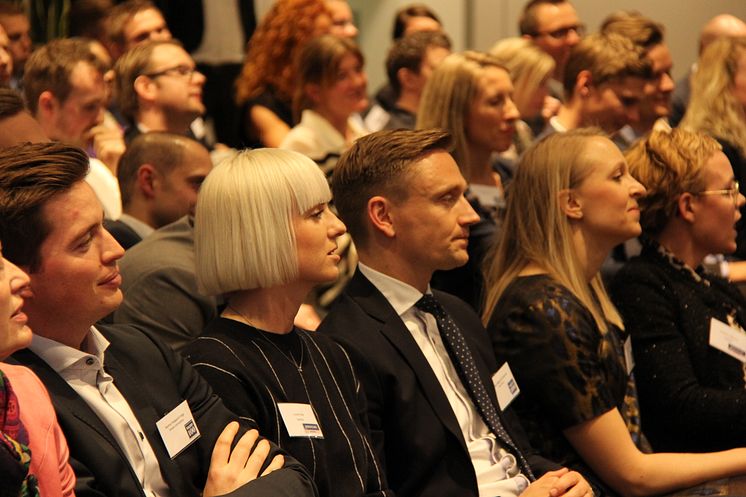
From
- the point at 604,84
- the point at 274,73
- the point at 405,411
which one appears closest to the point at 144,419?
the point at 405,411

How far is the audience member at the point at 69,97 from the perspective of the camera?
15.4 feet

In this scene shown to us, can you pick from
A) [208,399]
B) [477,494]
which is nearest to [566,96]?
[477,494]

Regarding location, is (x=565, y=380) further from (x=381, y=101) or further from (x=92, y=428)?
(x=381, y=101)

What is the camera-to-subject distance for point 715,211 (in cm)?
381

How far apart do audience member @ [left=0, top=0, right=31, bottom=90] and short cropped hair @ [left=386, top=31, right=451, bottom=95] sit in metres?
2.06

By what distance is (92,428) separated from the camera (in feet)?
7.23

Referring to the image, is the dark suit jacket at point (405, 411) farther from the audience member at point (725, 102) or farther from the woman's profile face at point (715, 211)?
the audience member at point (725, 102)

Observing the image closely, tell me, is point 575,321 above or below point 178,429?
below

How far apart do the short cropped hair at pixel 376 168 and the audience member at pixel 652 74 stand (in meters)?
2.12

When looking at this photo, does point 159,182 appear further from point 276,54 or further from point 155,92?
point 276,54

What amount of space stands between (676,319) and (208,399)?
172cm

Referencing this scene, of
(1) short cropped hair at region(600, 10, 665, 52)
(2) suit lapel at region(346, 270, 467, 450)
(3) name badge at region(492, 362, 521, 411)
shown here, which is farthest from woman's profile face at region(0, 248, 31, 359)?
(1) short cropped hair at region(600, 10, 665, 52)

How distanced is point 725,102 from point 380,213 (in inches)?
102

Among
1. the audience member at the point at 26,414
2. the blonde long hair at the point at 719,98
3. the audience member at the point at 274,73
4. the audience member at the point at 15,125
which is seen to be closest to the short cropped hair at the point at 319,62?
the audience member at the point at 274,73
